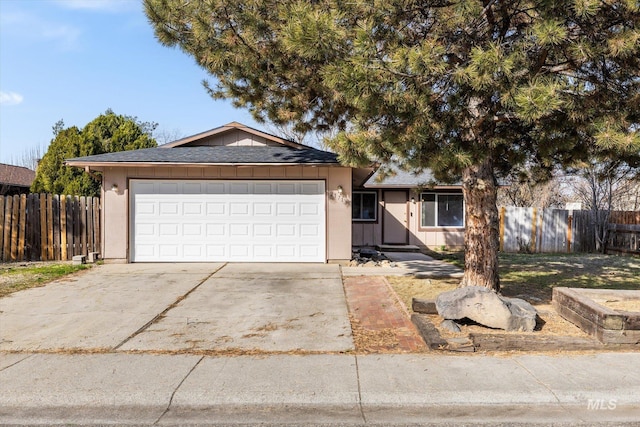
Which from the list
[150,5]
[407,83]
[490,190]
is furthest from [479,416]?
[150,5]

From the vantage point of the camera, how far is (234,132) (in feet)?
45.0

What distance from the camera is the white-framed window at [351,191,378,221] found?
17.4 m

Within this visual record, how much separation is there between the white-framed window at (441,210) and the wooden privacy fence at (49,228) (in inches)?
454

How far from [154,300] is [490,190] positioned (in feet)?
19.7

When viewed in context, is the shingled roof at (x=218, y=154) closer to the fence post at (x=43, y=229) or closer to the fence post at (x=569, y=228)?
the fence post at (x=43, y=229)

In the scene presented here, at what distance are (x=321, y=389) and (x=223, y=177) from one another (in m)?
8.69

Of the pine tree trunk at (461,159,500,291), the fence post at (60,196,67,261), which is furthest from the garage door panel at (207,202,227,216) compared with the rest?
the pine tree trunk at (461,159,500,291)

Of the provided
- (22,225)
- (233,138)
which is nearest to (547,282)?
(233,138)

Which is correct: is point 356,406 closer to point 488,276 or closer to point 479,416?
point 479,416

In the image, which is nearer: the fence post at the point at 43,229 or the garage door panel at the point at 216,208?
the garage door panel at the point at 216,208

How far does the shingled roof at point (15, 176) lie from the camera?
22.9 m

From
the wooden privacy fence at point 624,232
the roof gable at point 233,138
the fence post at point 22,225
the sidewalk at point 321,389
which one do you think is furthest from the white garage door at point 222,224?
the wooden privacy fence at point 624,232

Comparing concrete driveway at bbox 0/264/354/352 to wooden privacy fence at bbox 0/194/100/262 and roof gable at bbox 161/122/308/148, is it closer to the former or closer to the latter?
wooden privacy fence at bbox 0/194/100/262

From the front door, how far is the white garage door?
5955 mm
